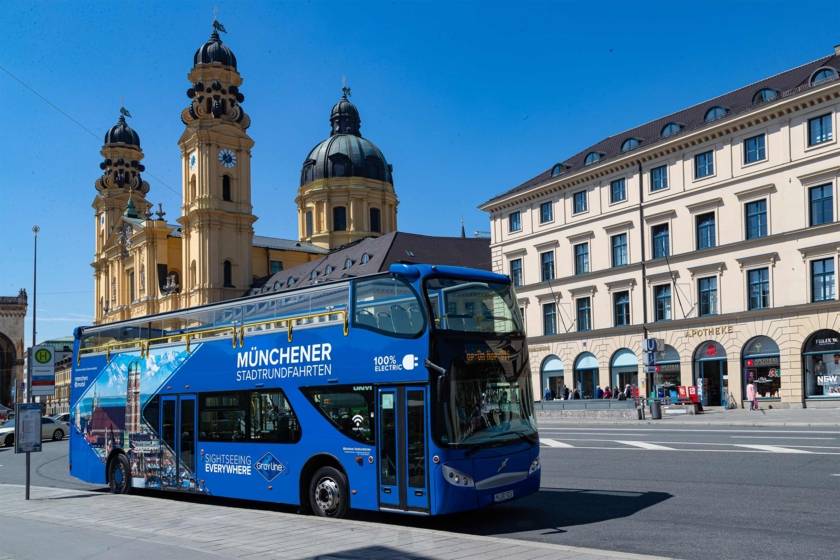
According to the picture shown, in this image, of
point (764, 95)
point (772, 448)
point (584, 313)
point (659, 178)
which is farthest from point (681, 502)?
point (584, 313)

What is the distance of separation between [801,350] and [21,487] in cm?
3258

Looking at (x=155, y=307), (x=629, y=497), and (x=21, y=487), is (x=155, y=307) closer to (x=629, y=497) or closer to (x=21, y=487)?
(x=21, y=487)

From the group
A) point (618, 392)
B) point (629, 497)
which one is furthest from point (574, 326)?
point (629, 497)

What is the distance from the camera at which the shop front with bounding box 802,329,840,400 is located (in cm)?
3775

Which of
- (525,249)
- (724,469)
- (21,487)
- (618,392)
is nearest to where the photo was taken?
(724,469)

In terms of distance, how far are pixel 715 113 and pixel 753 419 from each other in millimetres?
18301

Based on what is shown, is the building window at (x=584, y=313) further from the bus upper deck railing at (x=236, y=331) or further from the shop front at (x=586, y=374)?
the bus upper deck railing at (x=236, y=331)

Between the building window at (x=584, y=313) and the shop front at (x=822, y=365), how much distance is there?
1349 cm

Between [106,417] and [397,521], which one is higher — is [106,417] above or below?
above

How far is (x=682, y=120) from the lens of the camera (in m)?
47.0

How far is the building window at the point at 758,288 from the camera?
40.7 meters

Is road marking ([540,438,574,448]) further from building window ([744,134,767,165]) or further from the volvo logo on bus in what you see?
building window ([744,134,767,165])

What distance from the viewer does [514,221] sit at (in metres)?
55.7

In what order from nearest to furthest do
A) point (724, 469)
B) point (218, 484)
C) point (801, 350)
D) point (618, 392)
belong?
point (218, 484), point (724, 469), point (801, 350), point (618, 392)
